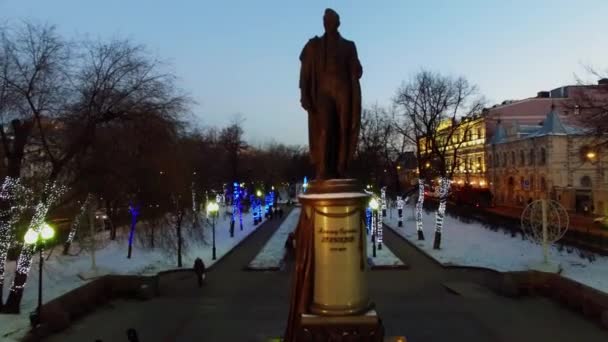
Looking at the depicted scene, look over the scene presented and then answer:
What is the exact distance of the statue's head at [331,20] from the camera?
330 inches

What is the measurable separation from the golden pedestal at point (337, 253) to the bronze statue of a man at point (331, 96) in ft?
2.77

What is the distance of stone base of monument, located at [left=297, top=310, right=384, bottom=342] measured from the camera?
24.2ft

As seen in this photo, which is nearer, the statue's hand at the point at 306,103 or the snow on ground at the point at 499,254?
the statue's hand at the point at 306,103

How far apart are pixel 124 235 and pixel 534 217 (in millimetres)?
23555

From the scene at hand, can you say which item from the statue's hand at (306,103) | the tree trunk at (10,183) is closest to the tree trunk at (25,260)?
the tree trunk at (10,183)

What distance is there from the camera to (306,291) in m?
7.70

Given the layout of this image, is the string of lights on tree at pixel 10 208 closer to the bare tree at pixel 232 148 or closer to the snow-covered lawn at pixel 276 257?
the snow-covered lawn at pixel 276 257

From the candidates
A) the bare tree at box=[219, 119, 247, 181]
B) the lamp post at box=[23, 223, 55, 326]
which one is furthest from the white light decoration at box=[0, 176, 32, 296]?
the bare tree at box=[219, 119, 247, 181]

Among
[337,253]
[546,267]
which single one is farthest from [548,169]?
[337,253]

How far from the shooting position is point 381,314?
17359 mm

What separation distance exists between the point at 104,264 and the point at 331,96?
22.0m

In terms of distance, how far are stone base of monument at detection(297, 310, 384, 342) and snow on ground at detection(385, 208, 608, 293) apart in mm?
13895

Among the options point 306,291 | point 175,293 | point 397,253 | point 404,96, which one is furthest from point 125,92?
point 404,96

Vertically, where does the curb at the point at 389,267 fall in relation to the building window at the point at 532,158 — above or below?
below
